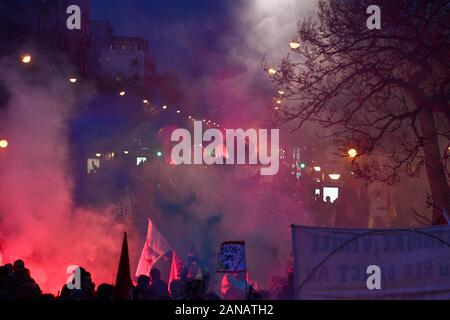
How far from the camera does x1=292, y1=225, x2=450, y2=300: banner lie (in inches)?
205


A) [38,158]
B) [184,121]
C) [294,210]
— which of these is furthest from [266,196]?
[184,121]

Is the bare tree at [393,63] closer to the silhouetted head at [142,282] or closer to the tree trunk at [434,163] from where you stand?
the tree trunk at [434,163]

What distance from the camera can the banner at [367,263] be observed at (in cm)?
520

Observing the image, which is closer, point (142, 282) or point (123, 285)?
point (123, 285)

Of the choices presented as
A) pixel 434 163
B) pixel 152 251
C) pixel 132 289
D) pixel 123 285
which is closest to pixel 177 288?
pixel 132 289

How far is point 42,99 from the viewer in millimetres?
17750

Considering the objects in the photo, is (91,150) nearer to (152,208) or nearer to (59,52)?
(59,52)

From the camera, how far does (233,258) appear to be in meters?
6.31

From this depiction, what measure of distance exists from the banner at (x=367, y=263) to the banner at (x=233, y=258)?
115 cm

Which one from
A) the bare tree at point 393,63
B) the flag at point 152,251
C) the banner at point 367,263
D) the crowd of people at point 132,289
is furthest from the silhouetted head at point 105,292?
the bare tree at point 393,63

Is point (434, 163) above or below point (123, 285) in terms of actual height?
above

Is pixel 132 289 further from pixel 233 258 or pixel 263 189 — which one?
pixel 263 189

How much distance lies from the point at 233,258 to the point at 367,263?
1.64 metres
